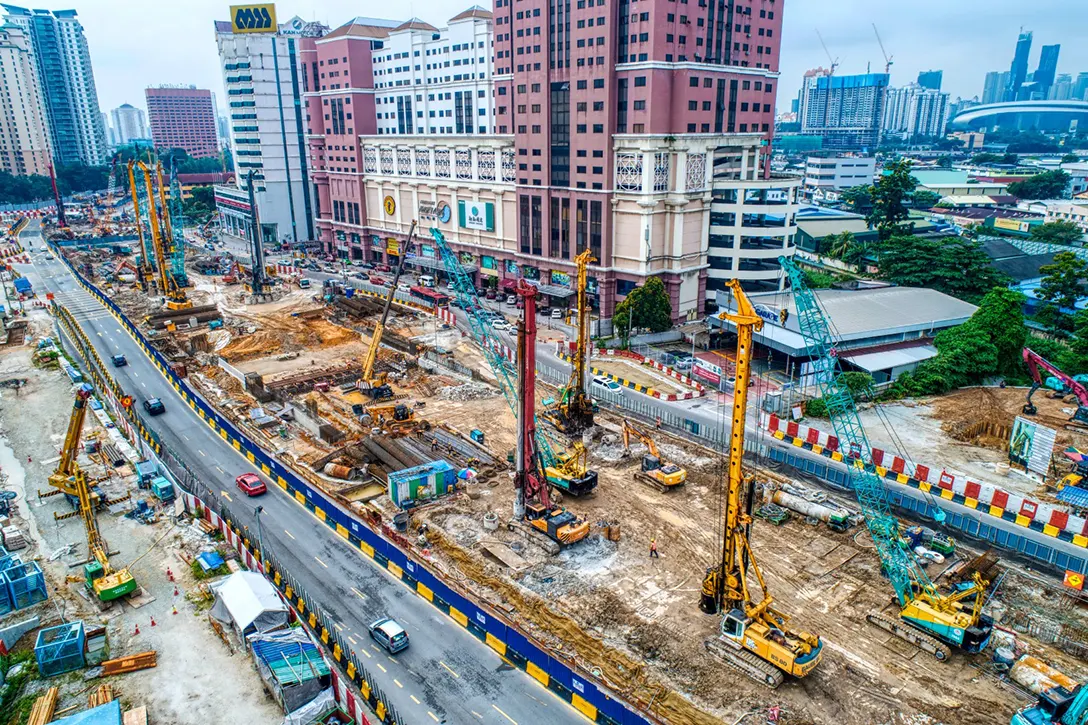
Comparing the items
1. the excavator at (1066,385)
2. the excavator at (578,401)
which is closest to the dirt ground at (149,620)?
the excavator at (578,401)

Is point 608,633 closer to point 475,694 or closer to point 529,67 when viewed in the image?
point 475,694

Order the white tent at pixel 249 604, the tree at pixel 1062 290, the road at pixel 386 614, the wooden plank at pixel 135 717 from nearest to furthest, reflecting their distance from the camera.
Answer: the wooden plank at pixel 135 717 → the road at pixel 386 614 → the white tent at pixel 249 604 → the tree at pixel 1062 290

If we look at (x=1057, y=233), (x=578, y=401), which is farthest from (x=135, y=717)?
(x=1057, y=233)

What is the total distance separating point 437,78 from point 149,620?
359 feet

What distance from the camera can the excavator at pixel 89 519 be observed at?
1612 inches

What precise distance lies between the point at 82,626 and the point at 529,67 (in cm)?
8706

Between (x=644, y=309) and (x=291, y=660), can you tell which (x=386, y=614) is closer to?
(x=291, y=660)

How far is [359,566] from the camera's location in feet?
152

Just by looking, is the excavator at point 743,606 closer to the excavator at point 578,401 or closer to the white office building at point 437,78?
the excavator at point 578,401

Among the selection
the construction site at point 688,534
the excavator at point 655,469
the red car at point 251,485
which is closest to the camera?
the construction site at point 688,534

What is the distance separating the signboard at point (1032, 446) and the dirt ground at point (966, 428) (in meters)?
1.15

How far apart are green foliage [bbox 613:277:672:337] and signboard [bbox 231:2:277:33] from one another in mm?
121956

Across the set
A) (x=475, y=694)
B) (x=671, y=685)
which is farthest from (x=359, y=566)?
(x=671, y=685)

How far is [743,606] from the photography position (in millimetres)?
38688
